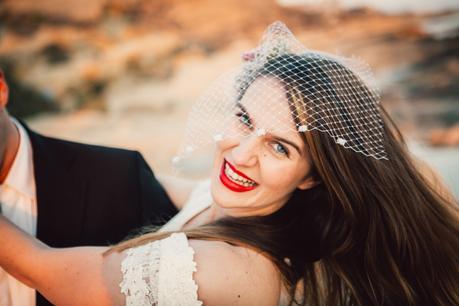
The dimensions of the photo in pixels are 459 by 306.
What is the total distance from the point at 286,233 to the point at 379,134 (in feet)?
2.26

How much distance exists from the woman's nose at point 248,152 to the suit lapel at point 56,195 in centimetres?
82

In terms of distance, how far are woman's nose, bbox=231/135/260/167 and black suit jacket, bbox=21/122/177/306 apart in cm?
70

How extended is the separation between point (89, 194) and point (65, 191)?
129 millimetres

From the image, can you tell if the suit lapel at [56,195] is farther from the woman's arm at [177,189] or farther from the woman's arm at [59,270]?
the woman's arm at [177,189]

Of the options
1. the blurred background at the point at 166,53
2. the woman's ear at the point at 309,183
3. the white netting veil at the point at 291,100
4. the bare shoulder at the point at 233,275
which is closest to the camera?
the bare shoulder at the point at 233,275

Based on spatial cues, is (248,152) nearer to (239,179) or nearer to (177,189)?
(239,179)

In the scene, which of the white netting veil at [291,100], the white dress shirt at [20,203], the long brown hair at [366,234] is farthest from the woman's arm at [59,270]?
the white netting veil at [291,100]

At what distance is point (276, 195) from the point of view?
7.76 feet

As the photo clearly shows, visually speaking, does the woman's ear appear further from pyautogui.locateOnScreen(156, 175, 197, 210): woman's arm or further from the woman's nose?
pyautogui.locateOnScreen(156, 175, 197, 210): woman's arm

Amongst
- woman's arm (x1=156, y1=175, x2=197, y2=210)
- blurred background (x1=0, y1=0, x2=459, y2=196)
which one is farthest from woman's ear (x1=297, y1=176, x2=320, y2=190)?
blurred background (x1=0, y1=0, x2=459, y2=196)

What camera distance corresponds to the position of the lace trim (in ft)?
6.08

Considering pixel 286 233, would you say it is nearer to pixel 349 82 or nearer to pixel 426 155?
pixel 349 82

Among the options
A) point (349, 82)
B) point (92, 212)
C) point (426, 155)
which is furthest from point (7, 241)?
point (426, 155)

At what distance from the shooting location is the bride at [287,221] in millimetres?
1979
